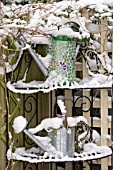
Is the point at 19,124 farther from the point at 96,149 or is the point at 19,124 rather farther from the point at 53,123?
the point at 96,149

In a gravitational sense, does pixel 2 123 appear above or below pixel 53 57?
below

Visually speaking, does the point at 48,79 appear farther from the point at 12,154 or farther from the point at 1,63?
the point at 12,154

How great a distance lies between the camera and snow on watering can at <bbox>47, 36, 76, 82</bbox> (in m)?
1.89

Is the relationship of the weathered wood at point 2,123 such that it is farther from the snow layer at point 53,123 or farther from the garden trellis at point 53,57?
the snow layer at point 53,123

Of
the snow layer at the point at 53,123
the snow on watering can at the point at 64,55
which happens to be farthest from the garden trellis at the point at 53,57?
the snow layer at the point at 53,123

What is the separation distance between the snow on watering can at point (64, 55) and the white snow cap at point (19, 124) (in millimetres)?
299

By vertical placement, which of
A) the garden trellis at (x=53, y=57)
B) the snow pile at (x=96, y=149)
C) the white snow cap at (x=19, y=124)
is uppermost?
the garden trellis at (x=53, y=57)

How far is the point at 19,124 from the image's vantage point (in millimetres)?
1914

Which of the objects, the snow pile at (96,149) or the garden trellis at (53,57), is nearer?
the garden trellis at (53,57)

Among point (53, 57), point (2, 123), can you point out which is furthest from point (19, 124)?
point (53, 57)

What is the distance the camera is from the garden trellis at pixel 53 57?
1.87 m

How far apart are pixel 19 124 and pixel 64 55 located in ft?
1.35

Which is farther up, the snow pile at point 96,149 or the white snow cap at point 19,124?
the white snow cap at point 19,124

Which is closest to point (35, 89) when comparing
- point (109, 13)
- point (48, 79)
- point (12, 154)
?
point (48, 79)
